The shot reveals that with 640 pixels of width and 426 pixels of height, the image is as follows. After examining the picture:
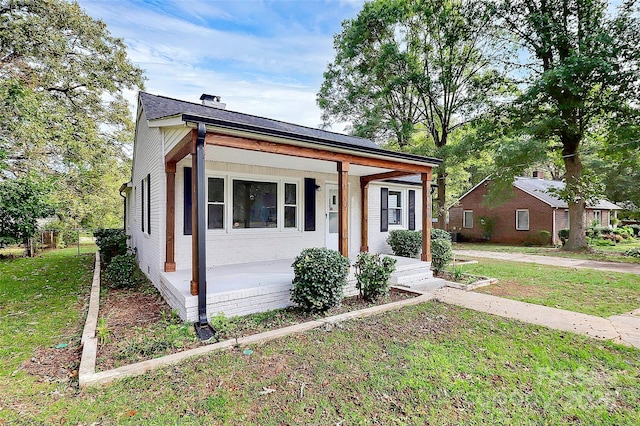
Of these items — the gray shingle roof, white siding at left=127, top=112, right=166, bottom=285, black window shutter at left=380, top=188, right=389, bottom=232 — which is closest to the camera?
white siding at left=127, top=112, right=166, bottom=285

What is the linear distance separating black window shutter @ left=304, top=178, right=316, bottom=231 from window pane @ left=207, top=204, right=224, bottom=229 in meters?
2.25

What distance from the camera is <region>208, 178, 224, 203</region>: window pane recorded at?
23.1 feet

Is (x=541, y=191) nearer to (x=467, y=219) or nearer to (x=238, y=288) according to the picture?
(x=467, y=219)

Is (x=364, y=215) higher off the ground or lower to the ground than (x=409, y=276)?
higher

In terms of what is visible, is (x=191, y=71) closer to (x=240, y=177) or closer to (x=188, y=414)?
(x=240, y=177)

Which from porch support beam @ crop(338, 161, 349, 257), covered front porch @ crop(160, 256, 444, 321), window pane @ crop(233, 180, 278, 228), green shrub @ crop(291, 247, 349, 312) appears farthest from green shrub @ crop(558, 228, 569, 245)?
green shrub @ crop(291, 247, 349, 312)

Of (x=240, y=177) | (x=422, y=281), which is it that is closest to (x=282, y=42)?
(x=240, y=177)

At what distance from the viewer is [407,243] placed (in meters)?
9.71

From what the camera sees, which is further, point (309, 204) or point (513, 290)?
point (309, 204)

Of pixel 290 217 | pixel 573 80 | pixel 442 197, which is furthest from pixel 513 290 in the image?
pixel 442 197

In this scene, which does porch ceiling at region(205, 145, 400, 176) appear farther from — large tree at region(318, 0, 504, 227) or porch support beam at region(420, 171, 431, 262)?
large tree at region(318, 0, 504, 227)

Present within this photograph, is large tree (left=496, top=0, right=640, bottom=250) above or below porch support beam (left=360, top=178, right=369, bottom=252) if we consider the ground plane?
above

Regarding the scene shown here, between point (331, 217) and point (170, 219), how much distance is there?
14.7ft

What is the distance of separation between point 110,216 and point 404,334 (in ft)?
70.0
